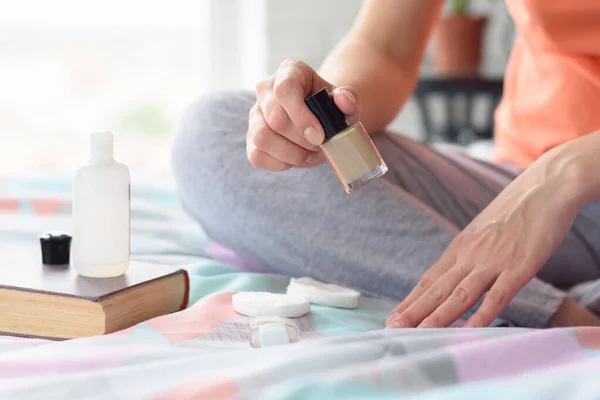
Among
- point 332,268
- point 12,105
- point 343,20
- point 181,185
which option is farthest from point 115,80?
point 332,268

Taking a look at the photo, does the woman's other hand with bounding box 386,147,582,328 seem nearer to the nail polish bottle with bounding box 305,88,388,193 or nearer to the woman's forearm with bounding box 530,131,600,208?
the woman's forearm with bounding box 530,131,600,208

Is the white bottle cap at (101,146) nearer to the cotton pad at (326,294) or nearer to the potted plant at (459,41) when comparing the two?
the cotton pad at (326,294)

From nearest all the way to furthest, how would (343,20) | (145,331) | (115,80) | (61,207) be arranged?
(145,331) < (61,207) < (343,20) < (115,80)

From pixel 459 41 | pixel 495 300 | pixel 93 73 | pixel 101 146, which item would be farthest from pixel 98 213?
pixel 93 73

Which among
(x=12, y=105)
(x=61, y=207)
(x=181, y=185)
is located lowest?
(x=12, y=105)

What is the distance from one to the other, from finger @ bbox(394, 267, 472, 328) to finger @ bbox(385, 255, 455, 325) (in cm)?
1

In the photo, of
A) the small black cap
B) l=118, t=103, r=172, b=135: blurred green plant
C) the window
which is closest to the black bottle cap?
the small black cap

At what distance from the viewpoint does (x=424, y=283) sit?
754 mm

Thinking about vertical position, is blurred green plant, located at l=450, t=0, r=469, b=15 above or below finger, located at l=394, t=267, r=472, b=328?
above

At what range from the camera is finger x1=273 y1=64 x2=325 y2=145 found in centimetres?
67

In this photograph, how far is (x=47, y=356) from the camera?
571 mm

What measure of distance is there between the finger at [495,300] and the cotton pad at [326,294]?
134mm

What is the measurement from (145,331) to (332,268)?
0.29m

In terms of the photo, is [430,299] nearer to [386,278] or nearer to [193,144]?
[386,278]
